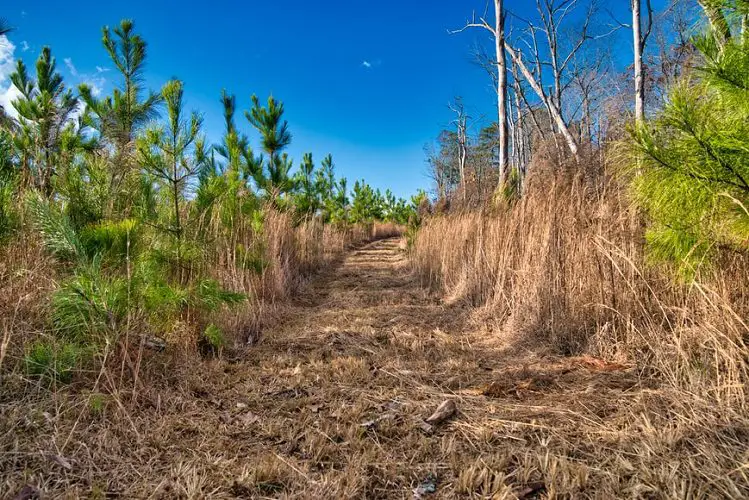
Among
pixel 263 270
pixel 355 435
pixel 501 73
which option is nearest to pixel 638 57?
pixel 501 73

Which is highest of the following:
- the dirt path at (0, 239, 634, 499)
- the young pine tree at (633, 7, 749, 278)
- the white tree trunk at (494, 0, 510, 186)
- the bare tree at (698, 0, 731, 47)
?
the white tree trunk at (494, 0, 510, 186)

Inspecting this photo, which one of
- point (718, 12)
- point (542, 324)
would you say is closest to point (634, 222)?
point (542, 324)

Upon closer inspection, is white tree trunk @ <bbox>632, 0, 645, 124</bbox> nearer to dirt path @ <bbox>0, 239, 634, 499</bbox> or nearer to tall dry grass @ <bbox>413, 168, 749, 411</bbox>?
tall dry grass @ <bbox>413, 168, 749, 411</bbox>

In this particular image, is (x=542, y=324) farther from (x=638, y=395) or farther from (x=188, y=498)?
(x=188, y=498)

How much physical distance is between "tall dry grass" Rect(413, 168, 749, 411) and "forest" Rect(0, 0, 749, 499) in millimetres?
18

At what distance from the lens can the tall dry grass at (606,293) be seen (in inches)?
66.6

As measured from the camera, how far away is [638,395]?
175cm

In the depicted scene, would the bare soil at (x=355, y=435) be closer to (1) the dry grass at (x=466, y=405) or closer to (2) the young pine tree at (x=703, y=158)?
(1) the dry grass at (x=466, y=405)

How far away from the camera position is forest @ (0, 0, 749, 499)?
1.34m

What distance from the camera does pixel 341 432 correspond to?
1.67 metres

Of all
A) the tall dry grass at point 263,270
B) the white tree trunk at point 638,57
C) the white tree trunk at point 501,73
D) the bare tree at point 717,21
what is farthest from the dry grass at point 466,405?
the white tree trunk at point 638,57

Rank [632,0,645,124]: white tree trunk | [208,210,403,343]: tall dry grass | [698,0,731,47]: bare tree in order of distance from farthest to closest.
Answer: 1. [632,0,645,124]: white tree trunk
2. [208,210,403,343]: tall dry grass
3. [698,0,731,47]: bare tree

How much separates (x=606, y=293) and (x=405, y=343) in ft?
5.03

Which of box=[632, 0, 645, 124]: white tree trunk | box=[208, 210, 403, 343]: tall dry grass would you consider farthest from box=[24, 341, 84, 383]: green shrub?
box=[632, 0, 645, 124]: white tree trunk
